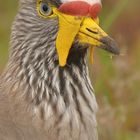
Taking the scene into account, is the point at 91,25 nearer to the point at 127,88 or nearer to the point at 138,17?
the point at 127,88

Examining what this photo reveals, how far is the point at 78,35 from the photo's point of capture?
581 cm

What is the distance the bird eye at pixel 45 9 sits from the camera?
19.2 feet

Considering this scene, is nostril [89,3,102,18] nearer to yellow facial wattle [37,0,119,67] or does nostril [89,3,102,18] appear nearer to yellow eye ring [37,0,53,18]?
yellow facial wattle [37,0,119,67]

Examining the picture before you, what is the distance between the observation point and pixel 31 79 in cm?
598

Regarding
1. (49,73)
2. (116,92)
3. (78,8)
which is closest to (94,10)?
(78,8)

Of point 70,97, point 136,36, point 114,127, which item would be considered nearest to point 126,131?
point 114,127

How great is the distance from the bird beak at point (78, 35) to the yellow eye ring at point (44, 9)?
0.15ft

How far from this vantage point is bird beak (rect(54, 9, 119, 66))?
5707 millimetres

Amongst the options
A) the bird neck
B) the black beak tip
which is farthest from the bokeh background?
the black beak tip

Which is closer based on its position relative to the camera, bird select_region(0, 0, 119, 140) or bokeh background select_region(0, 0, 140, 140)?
bird select_region(0, 0, 119, 140)

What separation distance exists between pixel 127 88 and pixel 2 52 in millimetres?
1569

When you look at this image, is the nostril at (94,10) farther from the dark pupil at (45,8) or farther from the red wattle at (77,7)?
the dark pupil at (45,8)

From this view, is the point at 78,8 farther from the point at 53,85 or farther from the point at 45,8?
the point at 53,85

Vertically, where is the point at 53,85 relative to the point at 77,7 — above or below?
below
